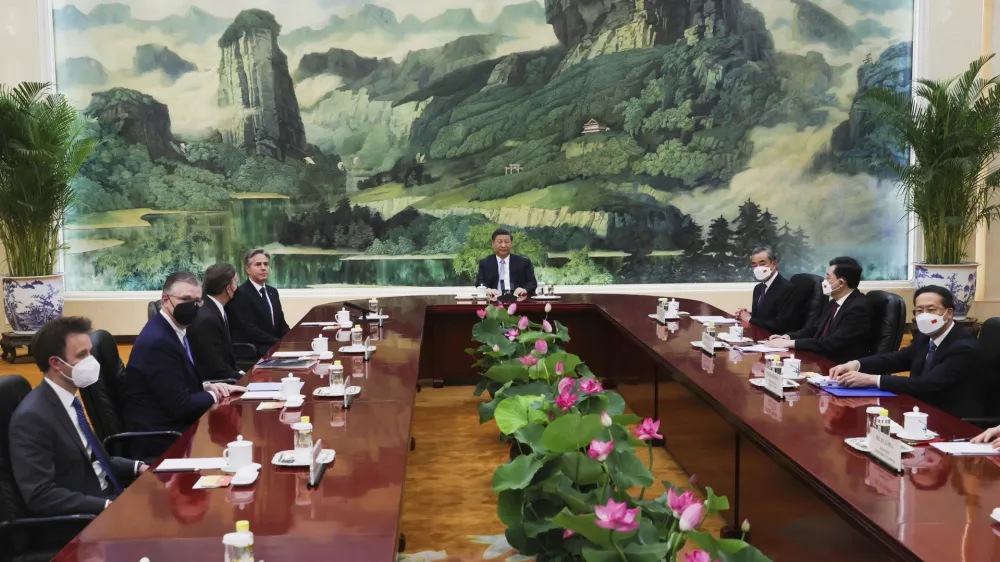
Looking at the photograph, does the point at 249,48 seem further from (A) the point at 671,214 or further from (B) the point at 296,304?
(A) the point at 671,214

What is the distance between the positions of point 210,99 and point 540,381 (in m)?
6.59

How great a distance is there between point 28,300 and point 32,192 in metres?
1.00

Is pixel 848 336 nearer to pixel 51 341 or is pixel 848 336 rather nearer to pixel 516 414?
pixel 516 414

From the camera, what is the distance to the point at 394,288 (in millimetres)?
9750

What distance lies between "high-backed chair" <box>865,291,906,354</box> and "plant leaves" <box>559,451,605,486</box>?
3.08 m

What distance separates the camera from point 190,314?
3.97 meters

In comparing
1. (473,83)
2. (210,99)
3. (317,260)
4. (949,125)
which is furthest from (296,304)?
(949,125)

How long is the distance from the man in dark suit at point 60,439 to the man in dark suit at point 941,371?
2.92m

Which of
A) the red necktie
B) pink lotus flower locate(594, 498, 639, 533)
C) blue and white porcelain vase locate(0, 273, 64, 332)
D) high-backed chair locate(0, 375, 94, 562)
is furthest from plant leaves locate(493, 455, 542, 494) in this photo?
blue and white porcelain vase locate(0, 273, 64, 332)

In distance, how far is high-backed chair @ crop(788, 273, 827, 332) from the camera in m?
6.02

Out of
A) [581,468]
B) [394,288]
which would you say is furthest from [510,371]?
[394,288]

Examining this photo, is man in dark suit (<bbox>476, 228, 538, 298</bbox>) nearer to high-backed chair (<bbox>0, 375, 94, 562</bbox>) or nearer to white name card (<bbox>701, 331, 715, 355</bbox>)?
white name card (<bbox>701, 331, 715, 355</bbox>)

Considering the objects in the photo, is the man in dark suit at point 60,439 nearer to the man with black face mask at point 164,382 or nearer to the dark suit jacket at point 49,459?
the dark suit jacket at point 49,459

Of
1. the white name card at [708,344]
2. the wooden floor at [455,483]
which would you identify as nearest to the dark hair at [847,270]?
the white name card at [708,344]
